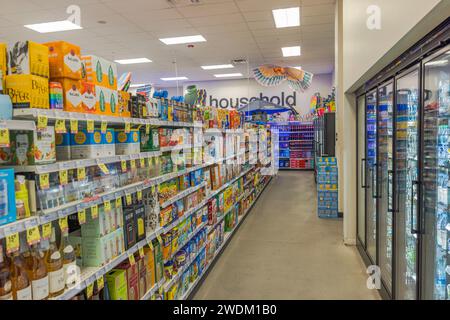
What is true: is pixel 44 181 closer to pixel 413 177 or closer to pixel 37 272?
pixel 37 272

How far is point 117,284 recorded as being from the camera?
2.24 metres

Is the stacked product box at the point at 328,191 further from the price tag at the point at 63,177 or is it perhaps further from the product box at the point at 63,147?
the price tag at the point at 63,177

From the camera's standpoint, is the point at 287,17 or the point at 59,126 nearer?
the point at 59,126

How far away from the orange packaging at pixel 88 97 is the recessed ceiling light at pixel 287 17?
546 cm

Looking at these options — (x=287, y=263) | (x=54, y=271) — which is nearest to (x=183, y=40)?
(x=287, y=263)

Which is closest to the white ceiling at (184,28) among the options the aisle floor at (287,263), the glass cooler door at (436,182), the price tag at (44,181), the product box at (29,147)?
the aisle floor at (287,263)

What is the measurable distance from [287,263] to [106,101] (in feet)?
10.7

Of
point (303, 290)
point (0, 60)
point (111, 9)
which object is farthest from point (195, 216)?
point (111, 9)

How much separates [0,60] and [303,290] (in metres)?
3.37

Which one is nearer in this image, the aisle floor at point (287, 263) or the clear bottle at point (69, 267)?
the clear bottle at point (69, 267)

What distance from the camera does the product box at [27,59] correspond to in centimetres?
165

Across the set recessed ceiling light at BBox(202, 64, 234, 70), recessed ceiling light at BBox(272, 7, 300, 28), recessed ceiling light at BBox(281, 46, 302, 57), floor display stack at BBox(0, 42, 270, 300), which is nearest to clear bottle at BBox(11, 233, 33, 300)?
floor display stack at BBox(0, 42, 270, 300)

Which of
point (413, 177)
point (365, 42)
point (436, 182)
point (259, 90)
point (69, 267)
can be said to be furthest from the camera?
point (259, 90)
